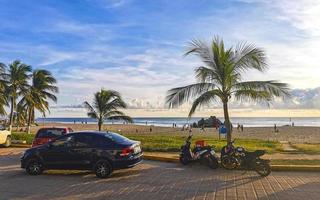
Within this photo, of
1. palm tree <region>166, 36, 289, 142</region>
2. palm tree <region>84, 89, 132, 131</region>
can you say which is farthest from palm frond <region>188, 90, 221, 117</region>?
palm tree <region>84, 89, 132, 131</region>

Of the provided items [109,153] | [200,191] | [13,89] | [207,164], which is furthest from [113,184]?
[13,89]

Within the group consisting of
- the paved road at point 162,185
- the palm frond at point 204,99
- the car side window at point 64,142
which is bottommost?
the paved road at point 162,185

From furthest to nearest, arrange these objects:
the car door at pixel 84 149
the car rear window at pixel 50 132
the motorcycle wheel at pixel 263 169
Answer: the car rear window at pixel 50 132 → the car door at pixel 84 149 → the motorcycle wheel at pixel 263 169

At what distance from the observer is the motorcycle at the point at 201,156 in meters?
14.8

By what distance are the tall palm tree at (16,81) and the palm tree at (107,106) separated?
10.2 metres

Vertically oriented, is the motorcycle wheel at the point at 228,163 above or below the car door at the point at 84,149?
below

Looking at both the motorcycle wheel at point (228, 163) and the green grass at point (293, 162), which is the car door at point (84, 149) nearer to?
the motorcycle wheel at point (228, 163)

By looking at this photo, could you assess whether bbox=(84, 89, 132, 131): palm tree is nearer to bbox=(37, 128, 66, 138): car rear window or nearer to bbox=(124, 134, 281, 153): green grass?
bbox=(124, 134, 281, 153): green grass

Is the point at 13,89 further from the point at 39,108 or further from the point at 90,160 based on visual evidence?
the point at 90,160

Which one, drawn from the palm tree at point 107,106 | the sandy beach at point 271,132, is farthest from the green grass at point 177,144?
the sandy beach at point 271,132

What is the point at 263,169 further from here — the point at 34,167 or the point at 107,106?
the point at 107,106

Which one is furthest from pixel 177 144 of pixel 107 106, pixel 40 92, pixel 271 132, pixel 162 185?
pixel 271 132

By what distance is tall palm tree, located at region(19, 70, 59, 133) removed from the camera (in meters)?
40.8

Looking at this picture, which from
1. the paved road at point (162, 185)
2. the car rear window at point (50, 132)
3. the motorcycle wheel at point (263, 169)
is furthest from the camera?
the car rear window at point (50, 132)
